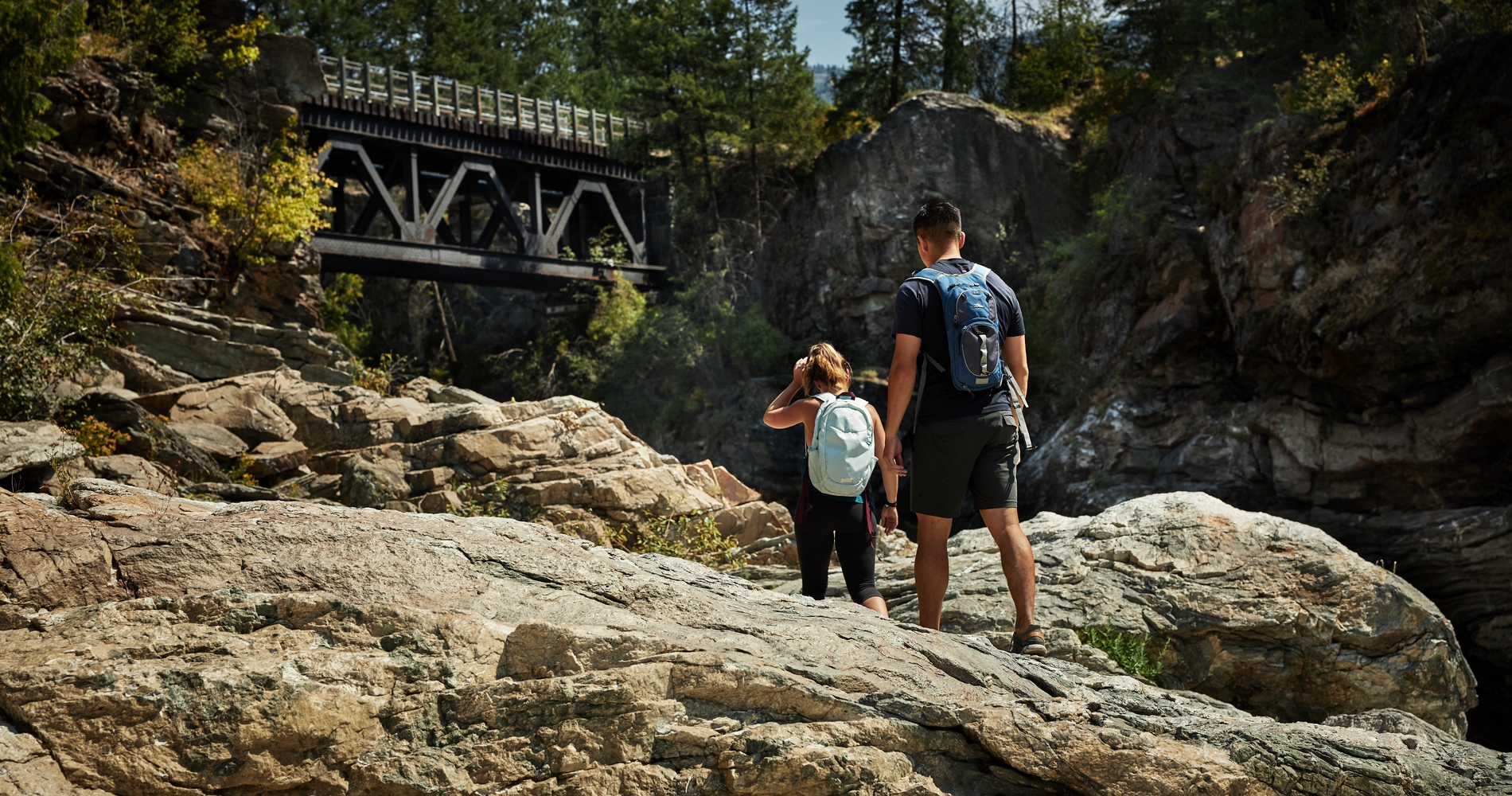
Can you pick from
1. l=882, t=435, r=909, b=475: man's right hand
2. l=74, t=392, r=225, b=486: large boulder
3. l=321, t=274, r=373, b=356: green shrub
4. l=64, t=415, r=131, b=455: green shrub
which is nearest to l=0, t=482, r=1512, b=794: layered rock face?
l=882, t=435, r=909, b=475: man's right hand

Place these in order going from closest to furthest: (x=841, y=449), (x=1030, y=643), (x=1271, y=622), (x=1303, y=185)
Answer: (x=1030, y=643), (x=841, y=449), (x=1271, y=622), (x=1303, y=185)

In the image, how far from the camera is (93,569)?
11.7 ft

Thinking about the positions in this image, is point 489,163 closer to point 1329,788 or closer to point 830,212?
point 830,212

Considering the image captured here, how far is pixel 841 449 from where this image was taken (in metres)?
5.16

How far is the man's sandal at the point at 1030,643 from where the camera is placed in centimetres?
485

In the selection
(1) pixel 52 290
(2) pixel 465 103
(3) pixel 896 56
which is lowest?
(1) pixel 52 290

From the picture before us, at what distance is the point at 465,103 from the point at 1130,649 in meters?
25.0

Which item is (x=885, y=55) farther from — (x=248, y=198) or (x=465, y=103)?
(x=248, y=198)

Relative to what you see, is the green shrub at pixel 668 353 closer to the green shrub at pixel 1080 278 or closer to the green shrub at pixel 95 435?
the green shrub at pixel 1080 278

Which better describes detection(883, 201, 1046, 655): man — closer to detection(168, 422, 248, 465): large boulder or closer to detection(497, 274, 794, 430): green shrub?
detection(168, 422, 248, 465): large boulder

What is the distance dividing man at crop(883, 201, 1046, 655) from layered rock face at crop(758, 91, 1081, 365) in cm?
2053

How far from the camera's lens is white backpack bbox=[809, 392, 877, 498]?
5160mm

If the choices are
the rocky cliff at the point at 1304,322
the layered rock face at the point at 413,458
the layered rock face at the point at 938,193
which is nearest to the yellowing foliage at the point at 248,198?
the layered rock face at the point at 413,458

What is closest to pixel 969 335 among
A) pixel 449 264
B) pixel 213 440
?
pixel 213 440
